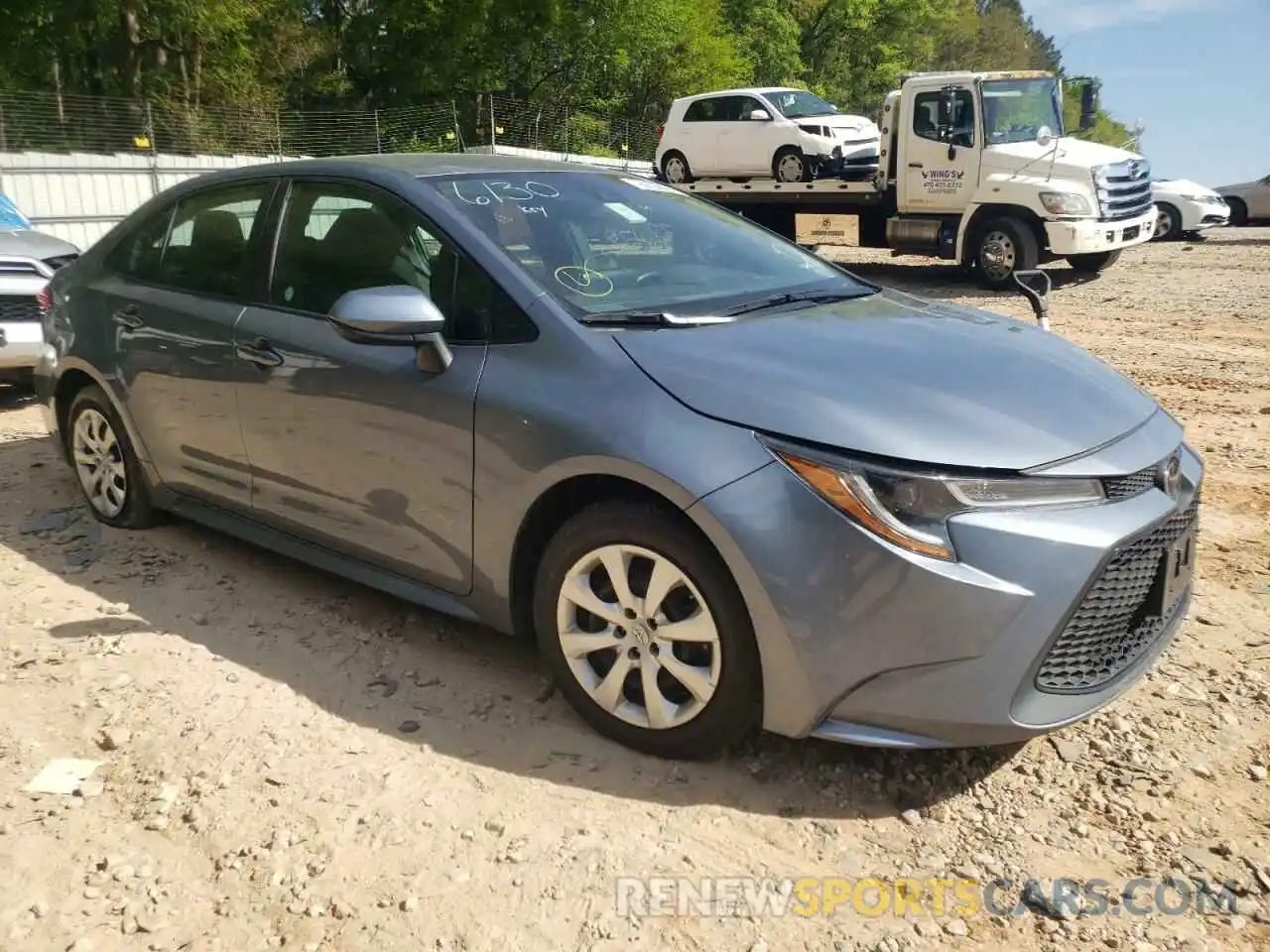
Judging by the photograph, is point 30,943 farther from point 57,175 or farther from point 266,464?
point 57,175

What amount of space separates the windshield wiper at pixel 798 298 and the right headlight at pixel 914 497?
0.88 m

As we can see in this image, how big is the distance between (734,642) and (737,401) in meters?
0.59

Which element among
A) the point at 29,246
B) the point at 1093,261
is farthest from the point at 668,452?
the point at 1093,261

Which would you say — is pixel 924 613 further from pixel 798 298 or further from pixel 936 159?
pixel 936 159

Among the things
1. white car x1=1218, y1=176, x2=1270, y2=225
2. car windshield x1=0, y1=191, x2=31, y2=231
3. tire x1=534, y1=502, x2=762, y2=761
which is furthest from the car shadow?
white car x1=1218, y1=176, x2=1270, y2=225

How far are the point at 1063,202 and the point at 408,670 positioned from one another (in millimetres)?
11096

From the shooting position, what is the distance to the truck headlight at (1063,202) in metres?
12.3

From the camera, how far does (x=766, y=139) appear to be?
647 inches

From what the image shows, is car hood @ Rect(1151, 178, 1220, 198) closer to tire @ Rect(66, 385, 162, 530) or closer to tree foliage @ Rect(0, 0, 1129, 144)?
tree foliage @ Rect(0, 0, 1129, 144)

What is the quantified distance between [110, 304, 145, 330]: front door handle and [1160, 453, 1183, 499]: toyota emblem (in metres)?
3.67

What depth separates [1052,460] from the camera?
251 cm

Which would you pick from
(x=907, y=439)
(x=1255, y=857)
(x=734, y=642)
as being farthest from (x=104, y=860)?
(x=1255, y=857)

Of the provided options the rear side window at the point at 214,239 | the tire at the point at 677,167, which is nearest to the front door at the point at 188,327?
the rear side window at the point at 214,239

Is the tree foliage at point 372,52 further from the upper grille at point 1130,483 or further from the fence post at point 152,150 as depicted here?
the upper grille at point 1130,483
